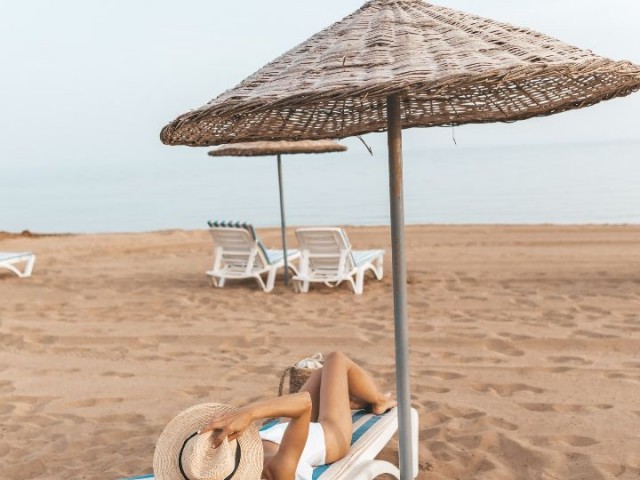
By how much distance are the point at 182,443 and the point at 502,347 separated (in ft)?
12.6

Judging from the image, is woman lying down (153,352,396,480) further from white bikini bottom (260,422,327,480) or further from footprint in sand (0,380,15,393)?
footprint in sand (0,380,15,393)

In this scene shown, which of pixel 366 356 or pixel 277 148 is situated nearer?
pixel 366 356

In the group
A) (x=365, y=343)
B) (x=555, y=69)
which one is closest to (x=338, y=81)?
(x=555, y=69)

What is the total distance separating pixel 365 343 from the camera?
6.06m

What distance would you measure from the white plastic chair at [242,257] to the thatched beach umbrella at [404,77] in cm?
529

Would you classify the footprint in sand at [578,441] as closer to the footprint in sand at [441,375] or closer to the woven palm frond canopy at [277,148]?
the footprint in sand at [441,375]

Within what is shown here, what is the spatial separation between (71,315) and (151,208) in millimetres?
26071

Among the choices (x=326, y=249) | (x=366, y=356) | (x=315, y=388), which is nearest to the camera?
(x=315, y=388)

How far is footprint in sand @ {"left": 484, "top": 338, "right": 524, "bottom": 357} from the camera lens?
5.54 metres

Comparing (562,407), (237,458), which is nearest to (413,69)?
(237,458)

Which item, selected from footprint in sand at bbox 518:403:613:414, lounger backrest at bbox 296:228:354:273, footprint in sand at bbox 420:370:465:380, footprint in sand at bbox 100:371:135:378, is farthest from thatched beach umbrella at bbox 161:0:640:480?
lounger backrest at bbox 296:228:354:273

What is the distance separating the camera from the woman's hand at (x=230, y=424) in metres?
2.35

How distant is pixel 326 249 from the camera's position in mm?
8453

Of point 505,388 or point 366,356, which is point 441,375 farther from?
point 366,356
